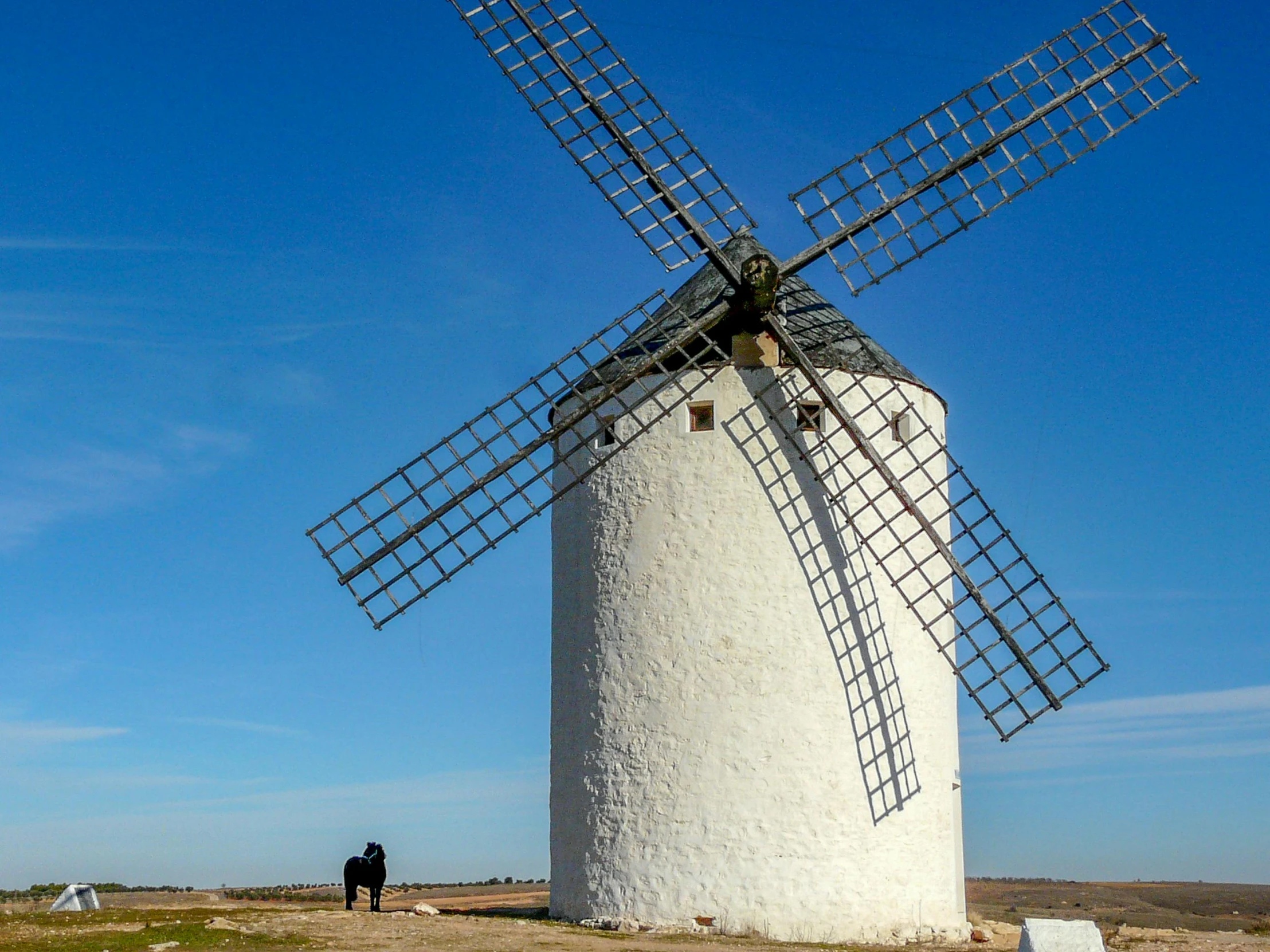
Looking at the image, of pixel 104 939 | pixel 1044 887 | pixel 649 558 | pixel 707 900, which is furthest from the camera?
pixel 1044 887

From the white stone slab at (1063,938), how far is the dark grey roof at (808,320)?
6.59m

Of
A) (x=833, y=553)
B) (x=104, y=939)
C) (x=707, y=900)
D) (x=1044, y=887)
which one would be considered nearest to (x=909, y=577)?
(x=833, y=553)

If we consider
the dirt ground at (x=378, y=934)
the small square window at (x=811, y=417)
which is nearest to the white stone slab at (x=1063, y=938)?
the dirt ground at (x=378, y=934)

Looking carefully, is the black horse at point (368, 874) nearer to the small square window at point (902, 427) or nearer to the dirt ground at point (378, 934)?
the dirt ground at point (378, 934)

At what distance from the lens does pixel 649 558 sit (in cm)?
1494

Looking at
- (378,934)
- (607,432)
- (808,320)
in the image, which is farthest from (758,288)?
(378,934)

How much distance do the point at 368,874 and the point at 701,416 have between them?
6.55m

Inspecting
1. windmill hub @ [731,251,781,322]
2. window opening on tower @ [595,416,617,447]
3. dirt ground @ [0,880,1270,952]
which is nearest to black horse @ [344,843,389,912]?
dirt ground @ [0,880,1270,952]

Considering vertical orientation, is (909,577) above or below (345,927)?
above

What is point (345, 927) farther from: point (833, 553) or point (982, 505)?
Answer: point (982, 505)

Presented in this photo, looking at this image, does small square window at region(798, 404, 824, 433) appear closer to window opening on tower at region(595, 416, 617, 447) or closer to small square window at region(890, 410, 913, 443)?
small square window at region(890, 410, 913, 443)

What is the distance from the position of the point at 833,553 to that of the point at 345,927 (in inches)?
254

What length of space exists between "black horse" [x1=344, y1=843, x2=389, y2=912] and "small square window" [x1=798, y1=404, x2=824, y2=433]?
700 centimetres

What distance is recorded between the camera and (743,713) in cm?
1436
